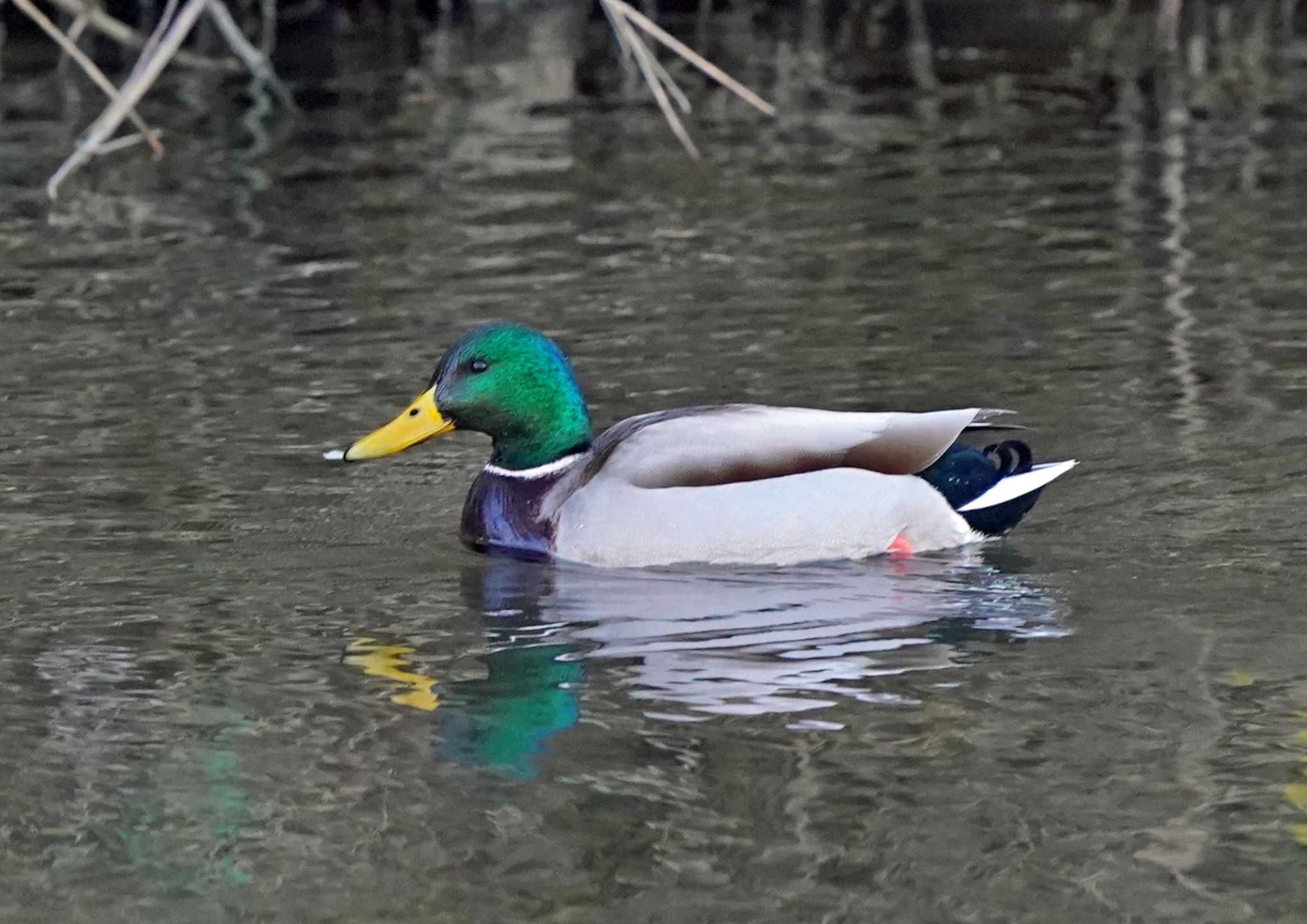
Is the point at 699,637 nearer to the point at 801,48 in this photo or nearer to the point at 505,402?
the point at 505,402

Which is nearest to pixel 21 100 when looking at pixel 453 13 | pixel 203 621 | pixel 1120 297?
pixel 453 13

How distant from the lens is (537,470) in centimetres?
852

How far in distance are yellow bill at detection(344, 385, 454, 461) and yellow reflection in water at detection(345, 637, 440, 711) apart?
1.06m

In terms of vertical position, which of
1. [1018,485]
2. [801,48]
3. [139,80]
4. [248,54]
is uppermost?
[139,80]

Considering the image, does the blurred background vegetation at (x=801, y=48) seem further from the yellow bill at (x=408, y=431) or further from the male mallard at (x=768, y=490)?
the yellow bill at (x=408, y=431)

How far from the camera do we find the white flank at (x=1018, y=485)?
8.12 meters

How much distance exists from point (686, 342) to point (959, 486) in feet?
9.53

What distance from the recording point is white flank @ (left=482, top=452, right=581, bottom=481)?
27.9ft

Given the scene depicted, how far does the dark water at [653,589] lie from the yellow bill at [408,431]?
341 millimetres

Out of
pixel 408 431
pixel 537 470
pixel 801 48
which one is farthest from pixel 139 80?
pixel 801 48

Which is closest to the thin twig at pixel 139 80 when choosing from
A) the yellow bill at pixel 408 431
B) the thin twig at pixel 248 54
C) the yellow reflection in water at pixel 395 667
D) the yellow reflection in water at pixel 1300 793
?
the yellow bill at pixel 408 431

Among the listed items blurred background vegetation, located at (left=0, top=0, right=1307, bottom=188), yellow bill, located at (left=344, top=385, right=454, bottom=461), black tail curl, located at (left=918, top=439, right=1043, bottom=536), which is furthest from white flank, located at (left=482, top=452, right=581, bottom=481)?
blurred background vegetation, located at (left=0, top=0, right=1307, bottom=188)

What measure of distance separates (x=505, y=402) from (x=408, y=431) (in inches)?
13.4

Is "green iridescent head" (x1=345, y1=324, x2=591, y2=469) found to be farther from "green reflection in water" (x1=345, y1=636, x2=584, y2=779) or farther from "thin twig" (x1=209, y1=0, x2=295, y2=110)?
"thin twig" (x1=209, y1=0, x2=295, y2=110)
